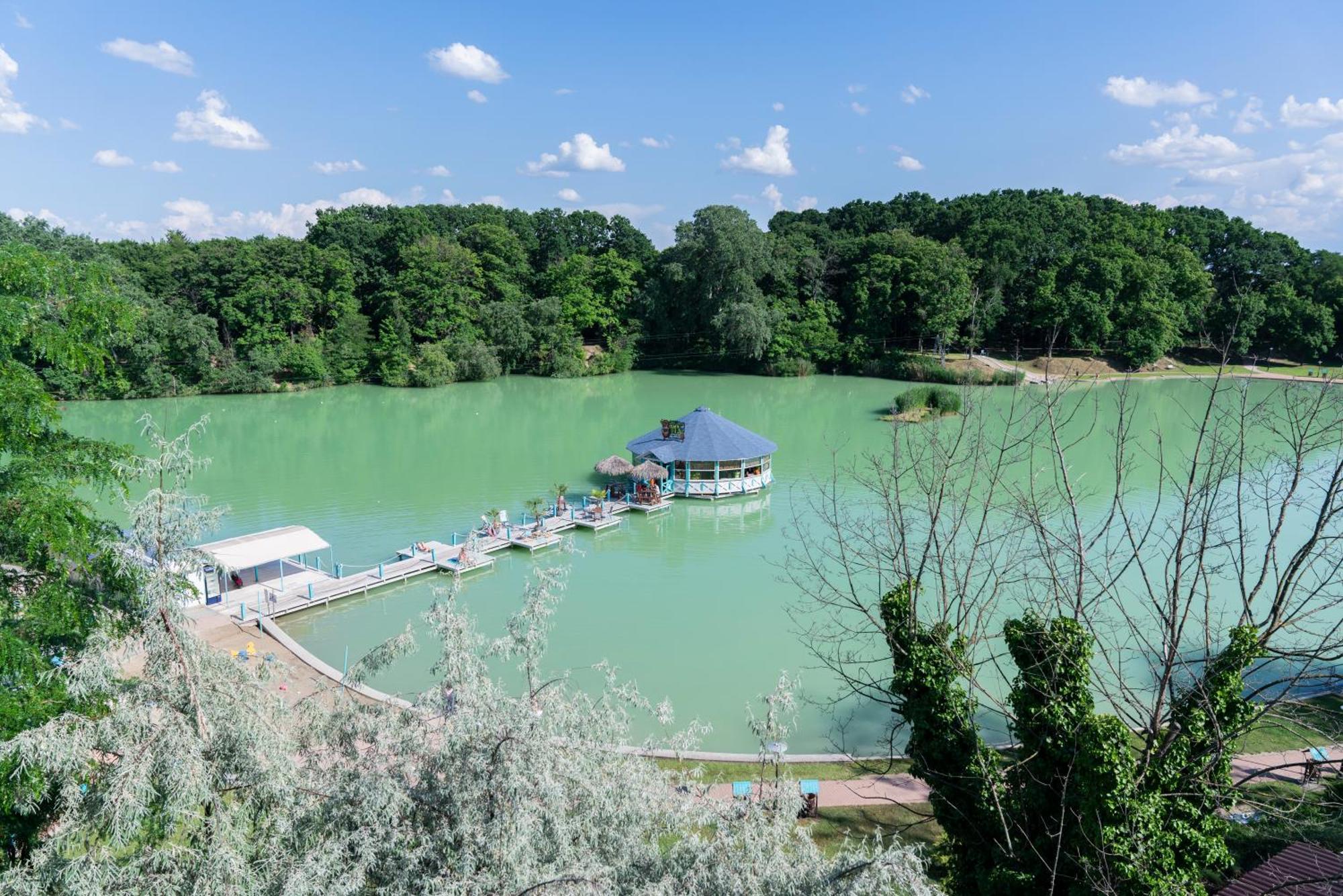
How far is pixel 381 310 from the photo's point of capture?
4231 cm

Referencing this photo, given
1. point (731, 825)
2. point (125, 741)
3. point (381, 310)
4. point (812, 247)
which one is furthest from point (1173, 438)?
point (381, 310)

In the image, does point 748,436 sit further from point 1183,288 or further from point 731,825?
point 1183,288

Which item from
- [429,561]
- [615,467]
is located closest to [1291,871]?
[429,561]

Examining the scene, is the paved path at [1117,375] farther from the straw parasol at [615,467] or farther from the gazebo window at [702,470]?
the straw parasol at [615,467]

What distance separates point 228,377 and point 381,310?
8.16 meters

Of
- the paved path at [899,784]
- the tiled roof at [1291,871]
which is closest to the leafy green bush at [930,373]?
the paved path at [899,784]

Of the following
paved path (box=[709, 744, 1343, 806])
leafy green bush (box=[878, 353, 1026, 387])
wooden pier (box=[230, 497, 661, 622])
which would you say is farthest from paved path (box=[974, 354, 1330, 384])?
paved path (box=[709, 744, 1343, 806])

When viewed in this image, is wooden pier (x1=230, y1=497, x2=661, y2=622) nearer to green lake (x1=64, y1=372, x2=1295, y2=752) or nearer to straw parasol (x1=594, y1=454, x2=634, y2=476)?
green lake (x1=64, y1=372, x2=1295, y2=752)

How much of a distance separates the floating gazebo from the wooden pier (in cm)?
164

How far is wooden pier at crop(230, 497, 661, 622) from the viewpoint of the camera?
14500 millimetres

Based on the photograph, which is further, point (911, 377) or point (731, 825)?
point (911, 377)

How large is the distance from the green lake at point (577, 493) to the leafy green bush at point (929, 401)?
1242mm

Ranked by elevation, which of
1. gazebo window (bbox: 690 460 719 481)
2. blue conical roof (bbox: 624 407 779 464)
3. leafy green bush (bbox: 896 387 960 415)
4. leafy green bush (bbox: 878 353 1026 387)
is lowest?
gazebo window (bbox: 690 460 719 481)

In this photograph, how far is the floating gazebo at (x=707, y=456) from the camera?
2152 centimetres
